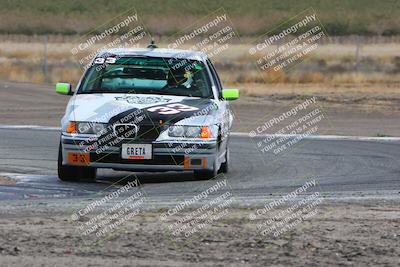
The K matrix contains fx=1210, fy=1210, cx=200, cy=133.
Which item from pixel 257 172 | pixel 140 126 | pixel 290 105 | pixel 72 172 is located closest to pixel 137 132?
pixel 140 126

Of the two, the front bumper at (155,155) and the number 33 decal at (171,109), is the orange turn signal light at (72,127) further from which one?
the number 33 decal at (171,109)

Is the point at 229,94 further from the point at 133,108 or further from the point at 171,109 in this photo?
the point at 133,108

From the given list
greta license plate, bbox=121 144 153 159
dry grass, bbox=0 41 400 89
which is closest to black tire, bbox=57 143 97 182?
greta license plate, bbox=121 144 153 159

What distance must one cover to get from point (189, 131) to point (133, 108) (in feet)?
2.22

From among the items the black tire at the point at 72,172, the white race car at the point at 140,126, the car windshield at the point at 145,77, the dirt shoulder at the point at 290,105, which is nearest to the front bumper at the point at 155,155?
the white race car at the point at 140,126

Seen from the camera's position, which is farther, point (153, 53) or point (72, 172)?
point (153, 53)

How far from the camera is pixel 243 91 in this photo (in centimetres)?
3428

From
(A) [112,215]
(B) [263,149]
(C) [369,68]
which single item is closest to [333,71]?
(C) [369,68]

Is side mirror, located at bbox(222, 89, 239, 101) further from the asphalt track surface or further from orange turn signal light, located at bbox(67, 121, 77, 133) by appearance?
orange turn signal light, located at bbox(67, 121, 77, 133)

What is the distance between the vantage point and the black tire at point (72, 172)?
44.5 feet

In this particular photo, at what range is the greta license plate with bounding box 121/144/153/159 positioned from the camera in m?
13.2

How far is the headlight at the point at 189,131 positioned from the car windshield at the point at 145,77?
1004 mm

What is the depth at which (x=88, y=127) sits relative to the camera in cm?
1327

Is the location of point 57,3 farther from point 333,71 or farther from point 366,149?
point 366,149
